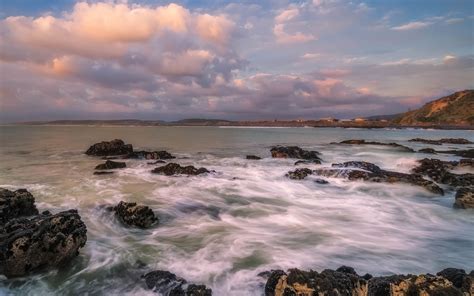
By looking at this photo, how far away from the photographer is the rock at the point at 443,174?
17.9m

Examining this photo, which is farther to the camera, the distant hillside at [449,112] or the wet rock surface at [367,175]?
the distant hillside at [449,112]

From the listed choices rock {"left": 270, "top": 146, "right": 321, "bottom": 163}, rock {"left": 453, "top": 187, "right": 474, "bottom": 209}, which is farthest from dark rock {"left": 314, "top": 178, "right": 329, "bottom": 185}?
rock {"left": 270, "top": 146, "right": 321, "bottom": 163}

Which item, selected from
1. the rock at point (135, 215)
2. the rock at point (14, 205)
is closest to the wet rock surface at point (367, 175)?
the rock at point (135, 215)

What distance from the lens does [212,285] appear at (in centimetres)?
723

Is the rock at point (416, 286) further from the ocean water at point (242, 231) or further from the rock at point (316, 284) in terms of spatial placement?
the ocean water at point (242, 231)

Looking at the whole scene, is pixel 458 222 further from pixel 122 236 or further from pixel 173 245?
pixel 122 236

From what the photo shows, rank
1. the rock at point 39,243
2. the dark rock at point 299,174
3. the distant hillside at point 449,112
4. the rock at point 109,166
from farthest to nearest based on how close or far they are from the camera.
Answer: the distant hillside at point 449,112 → the rock at point 109,166 → the dark rock at point 299,174 → the rock at point 39,243

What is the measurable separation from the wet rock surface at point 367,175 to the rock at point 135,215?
405 inches

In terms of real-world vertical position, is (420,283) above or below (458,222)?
above

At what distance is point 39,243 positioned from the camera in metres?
7.57

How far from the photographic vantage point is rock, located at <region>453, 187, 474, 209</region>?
44.1ft

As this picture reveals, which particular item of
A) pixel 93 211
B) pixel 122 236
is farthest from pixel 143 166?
pixel 122 236

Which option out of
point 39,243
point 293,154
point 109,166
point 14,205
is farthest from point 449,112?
point 39,243

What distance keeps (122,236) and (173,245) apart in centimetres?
175
